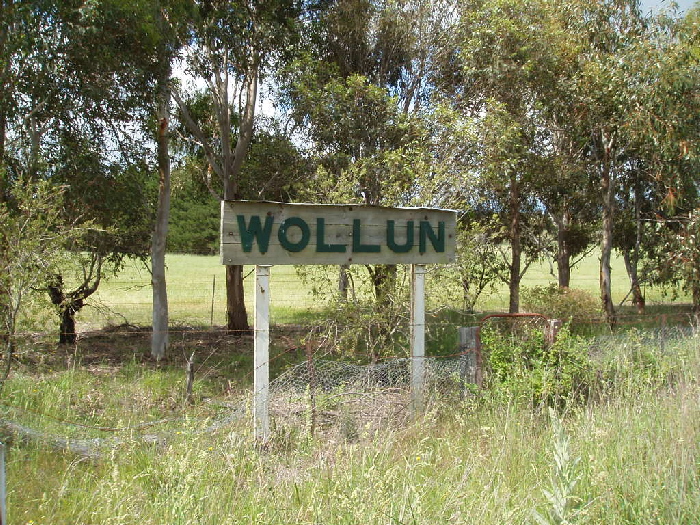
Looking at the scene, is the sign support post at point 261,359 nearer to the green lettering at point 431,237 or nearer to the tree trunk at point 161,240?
the green lettering at point 431,237

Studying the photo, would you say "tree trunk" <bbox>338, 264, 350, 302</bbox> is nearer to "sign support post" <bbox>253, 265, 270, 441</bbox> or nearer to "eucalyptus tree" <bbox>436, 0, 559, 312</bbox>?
"sign support post" <bbox>253, 265, 270, 441</bbox>

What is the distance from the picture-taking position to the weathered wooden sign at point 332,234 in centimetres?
552

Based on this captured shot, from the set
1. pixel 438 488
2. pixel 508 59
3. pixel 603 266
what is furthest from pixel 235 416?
pixel 603 266

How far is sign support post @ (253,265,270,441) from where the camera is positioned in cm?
517

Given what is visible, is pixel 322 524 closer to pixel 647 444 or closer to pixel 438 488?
pixel 438 488

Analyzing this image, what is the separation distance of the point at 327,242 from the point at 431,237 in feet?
3.78

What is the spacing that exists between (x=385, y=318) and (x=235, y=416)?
3.39 metres

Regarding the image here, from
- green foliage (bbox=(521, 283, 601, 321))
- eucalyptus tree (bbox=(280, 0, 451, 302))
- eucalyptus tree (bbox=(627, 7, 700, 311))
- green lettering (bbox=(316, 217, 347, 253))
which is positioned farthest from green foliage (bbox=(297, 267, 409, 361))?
eucalyptus tree (bbox=(627, 7, 700, 311))

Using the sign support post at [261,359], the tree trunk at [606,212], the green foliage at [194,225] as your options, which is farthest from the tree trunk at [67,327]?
the green foliage at [194,225]

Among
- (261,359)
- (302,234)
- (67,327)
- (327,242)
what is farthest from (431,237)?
(67,327)

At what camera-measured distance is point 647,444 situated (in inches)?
147

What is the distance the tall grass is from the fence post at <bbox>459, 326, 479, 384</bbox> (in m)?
0.51

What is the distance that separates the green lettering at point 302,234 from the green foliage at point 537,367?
2084mm

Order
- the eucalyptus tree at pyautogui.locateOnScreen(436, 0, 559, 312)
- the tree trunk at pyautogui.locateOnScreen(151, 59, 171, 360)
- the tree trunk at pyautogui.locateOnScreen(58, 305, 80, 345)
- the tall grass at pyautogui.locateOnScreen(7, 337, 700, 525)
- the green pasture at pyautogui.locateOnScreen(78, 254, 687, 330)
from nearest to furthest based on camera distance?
1. the tall grass at pyautogui.locateOnScreen(7, 337, 700, 525)
2. the green pasture at pyautogui.locateOnScreen(78, 254, 687, 330)
3. the tree trunk at pyautogui.locateOnScreen(151, 59, 171, 360)
4. the eucalyptus tree at pyautogui.locateOnScreen(436, 0, 559, 312)
5. the tree trunk at pyautogui.locateOnScreen(58, 305, 80, 345)
